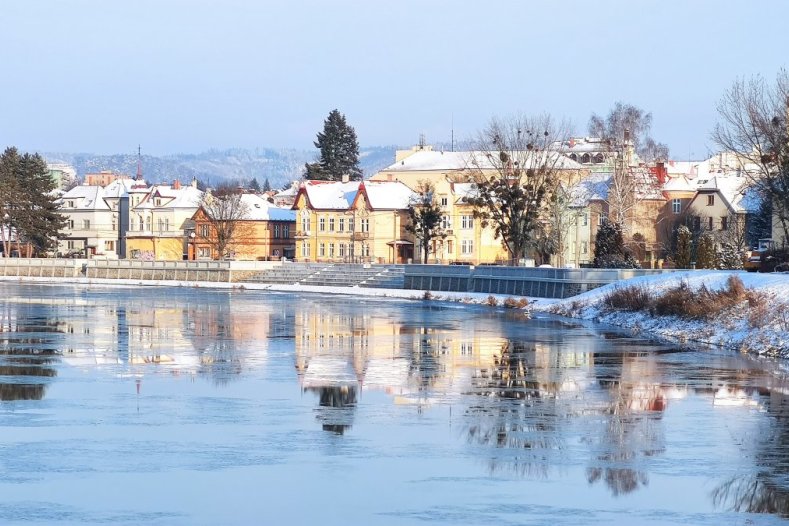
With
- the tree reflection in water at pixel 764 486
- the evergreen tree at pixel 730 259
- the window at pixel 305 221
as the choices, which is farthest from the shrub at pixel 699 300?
the window at pixel 305 221

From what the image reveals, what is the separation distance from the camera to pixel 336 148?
164 metres

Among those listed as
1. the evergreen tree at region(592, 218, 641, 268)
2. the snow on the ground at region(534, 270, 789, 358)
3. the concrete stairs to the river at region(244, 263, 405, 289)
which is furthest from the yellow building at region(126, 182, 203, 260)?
the snow on the ground at region(534, 270, 789, 358)

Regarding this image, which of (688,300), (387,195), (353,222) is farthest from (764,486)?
(387,195)

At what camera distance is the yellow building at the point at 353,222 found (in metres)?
120

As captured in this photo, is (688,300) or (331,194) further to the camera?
(331,194)

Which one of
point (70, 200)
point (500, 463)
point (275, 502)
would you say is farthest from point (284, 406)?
point (70, 200)

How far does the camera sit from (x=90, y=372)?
3138 cm

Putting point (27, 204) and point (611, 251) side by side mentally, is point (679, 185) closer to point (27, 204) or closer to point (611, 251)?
point (611, 251)

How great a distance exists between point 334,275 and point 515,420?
225 feet

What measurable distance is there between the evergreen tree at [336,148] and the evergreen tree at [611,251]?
90030mm

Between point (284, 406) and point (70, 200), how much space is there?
5348 inches

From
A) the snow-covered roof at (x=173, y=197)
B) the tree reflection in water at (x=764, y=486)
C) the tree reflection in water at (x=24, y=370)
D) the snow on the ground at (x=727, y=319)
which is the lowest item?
the tree reflection in water at (x=764, y=486)

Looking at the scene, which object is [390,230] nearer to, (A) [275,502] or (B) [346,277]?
(B) [346,277]

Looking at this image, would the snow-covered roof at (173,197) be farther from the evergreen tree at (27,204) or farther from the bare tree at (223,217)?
the evergreen tree at (27,204)
